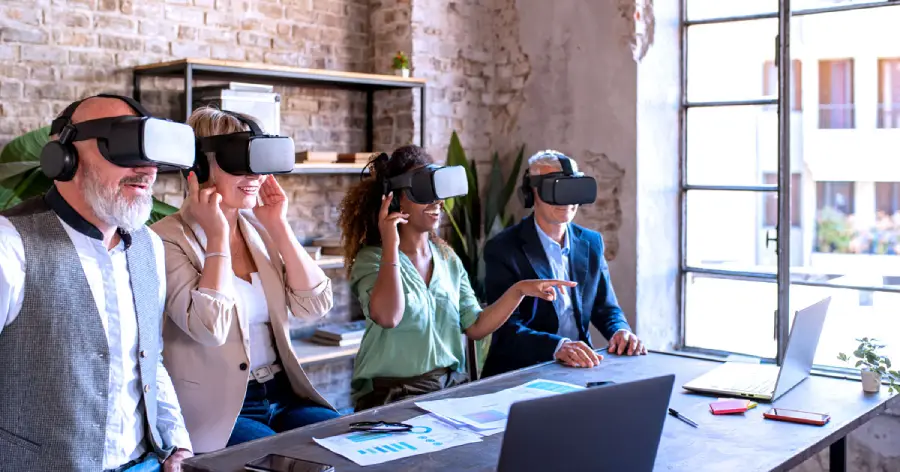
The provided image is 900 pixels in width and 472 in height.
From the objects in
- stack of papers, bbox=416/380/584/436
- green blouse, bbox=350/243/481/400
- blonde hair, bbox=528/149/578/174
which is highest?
blonde hair, bbox=528/149/578/174

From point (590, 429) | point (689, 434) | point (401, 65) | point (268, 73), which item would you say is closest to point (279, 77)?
point (268, 73)

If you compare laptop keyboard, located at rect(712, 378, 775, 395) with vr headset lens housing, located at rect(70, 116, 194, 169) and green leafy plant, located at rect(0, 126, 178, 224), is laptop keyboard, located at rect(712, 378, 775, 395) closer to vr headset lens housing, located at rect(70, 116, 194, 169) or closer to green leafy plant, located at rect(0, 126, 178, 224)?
vr headset lens housing, located at rect(70, 116, 194, 169)

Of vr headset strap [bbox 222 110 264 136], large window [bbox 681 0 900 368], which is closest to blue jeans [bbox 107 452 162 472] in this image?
vr headset strap [bbox 222 110 264 136]

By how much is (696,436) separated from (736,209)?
9.48 ft

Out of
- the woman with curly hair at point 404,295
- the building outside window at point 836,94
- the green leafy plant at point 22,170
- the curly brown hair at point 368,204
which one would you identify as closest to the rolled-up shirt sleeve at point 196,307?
the woman with curly hair at point 404,295

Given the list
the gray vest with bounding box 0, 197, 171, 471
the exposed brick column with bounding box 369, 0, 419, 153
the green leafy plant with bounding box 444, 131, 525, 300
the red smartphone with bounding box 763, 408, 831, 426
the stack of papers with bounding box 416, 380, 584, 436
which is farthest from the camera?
the green leafy plant with bounding box 444, 131, 525, 300

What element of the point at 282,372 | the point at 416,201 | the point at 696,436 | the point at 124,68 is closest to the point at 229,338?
the point at 282,372

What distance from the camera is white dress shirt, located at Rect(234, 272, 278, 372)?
291 cm

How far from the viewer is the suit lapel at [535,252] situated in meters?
3.59

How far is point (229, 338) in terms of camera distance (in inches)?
109

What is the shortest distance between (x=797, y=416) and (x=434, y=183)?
1.29 meters

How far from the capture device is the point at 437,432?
7.91ft

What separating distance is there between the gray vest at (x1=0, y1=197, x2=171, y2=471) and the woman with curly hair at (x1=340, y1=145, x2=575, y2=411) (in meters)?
1.22

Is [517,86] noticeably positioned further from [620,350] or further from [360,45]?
[620,350]
